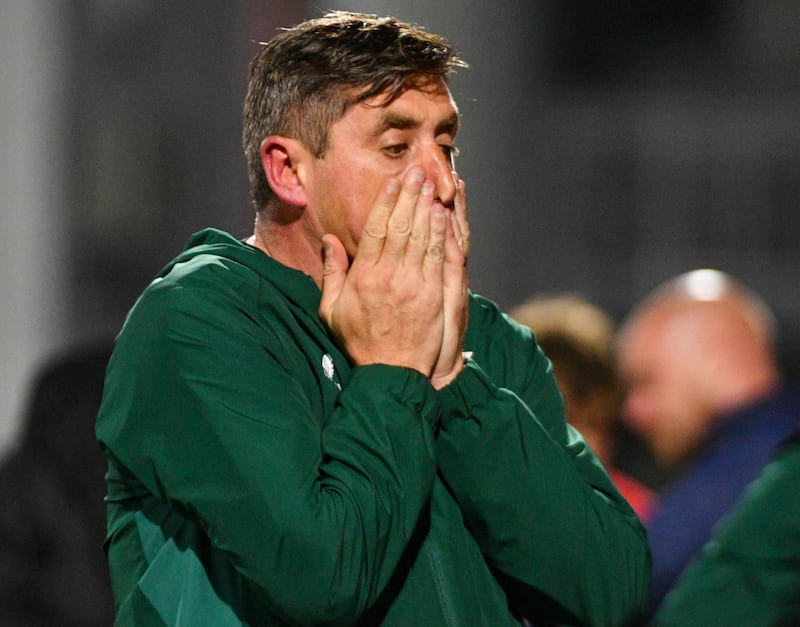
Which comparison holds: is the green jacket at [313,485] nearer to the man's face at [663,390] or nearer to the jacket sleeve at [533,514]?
the jacket sleeve at [533,514]

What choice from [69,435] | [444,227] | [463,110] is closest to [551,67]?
[463,110]

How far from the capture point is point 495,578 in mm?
2252

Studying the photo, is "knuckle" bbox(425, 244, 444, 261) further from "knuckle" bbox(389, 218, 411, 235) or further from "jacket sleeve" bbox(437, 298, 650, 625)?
"jacket sleeve" bbox(437, 298, 650, 625)

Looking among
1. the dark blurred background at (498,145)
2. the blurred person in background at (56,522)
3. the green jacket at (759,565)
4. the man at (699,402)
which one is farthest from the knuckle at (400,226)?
the dark blurred background at (498,145)

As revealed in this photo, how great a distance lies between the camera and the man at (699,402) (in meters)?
3.58

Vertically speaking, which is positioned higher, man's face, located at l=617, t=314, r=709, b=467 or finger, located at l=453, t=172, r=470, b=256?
finger, located at l=453, t=172, r=470, b=256

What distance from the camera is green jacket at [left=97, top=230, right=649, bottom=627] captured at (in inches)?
77.1

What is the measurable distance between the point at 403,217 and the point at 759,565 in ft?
2.57

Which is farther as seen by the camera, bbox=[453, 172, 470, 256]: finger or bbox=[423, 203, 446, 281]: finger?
bbox=[453, 172, 470, 256]: finger

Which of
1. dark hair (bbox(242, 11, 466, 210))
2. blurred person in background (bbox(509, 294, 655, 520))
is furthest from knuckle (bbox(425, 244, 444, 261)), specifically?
blurred person in background (bbox(509, 294, 655, 520))

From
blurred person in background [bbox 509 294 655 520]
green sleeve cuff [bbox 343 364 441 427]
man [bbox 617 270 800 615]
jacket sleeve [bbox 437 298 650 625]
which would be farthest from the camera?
blurred person in background [bbox 509 294 655 520]

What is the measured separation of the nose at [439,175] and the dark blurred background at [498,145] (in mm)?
4352

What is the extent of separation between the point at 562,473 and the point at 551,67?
32.9 feet

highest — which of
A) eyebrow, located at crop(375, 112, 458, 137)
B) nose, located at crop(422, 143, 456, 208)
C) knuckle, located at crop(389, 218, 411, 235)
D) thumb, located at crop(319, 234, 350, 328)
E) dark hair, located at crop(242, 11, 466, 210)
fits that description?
dark hair, located at crop(242, 11, 466, 210)
